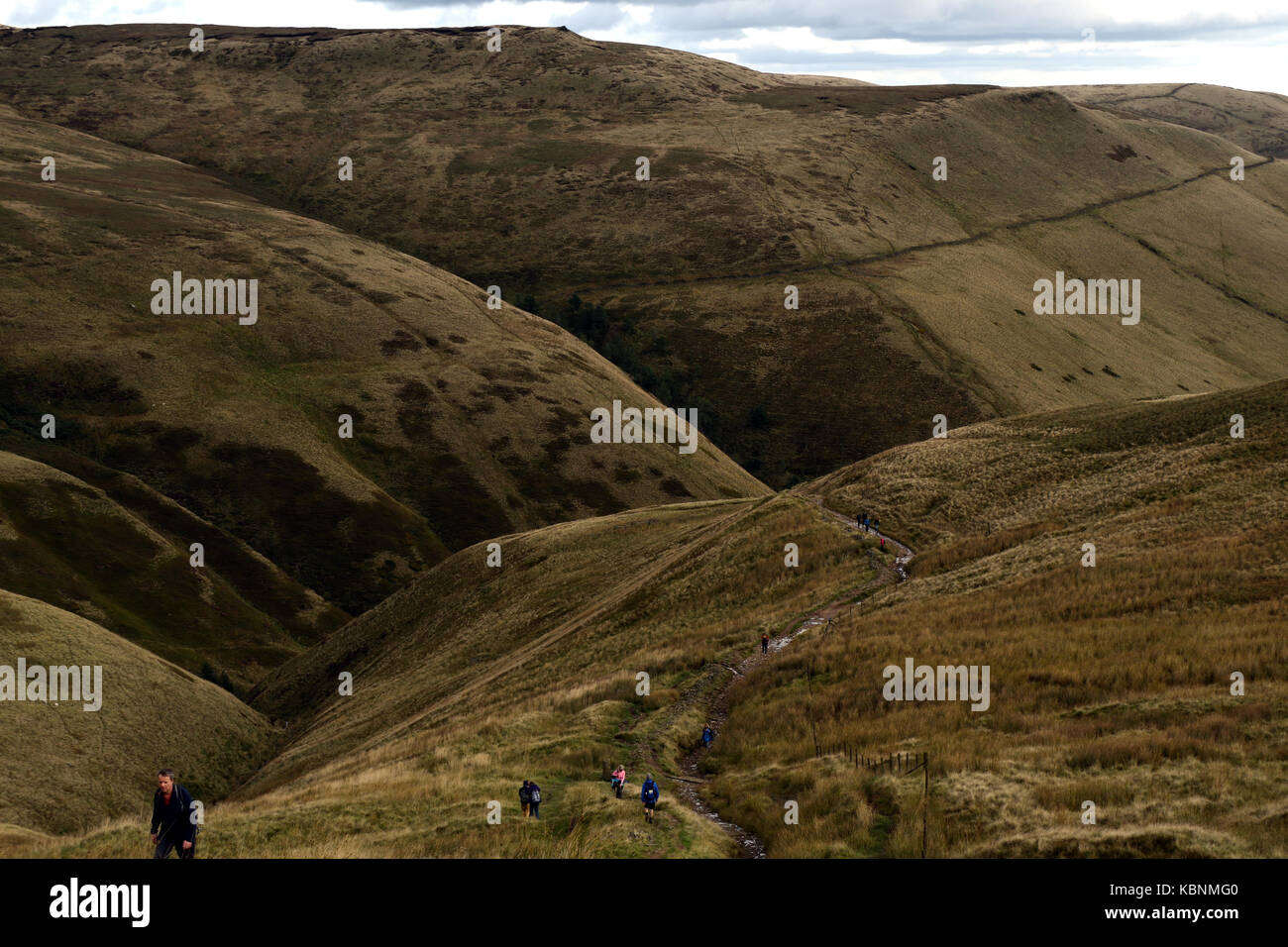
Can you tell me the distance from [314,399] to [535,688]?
327ft

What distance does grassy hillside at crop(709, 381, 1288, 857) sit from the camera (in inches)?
770

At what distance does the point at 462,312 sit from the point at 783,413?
2205 inches

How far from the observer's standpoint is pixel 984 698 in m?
28.1

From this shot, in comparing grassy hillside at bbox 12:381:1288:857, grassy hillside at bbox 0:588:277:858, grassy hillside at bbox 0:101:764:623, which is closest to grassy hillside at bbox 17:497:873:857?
grassy hillside at bbox 12:381:1288:857

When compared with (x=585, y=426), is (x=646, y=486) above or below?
below

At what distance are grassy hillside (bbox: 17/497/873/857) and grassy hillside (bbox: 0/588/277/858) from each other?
4535mm

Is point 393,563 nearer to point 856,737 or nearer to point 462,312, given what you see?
point 462,312

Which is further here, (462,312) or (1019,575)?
(462,312)

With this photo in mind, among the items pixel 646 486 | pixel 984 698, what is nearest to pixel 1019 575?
pixel 984 698

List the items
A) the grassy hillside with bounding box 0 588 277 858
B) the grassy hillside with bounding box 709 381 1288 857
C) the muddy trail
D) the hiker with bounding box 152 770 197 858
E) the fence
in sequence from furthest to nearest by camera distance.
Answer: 1. the grassy hillside with bounding box 0 588 277 858
2. the muddy trail
3. the fence
4. the grassy hillside with bounding box 709 381 1288 857
5. the hiker with bounding box 152 770 197 858

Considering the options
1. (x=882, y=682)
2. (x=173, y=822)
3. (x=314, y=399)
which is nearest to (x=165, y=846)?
(x=173, y=822)

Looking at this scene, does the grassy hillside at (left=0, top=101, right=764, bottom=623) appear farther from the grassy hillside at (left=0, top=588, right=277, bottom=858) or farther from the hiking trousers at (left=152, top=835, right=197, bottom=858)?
the hiking trousers at (left=152, top=835, right=197, bottom=858)

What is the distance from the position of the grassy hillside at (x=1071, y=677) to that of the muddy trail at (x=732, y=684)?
561 millimetres

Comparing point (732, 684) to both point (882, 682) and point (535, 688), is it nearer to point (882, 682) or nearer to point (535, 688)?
point (882, 682)
